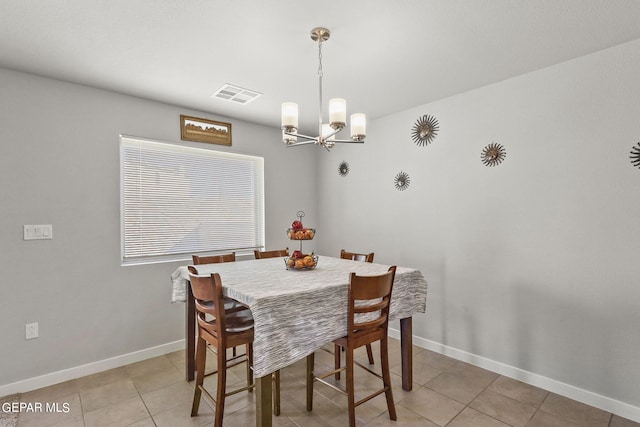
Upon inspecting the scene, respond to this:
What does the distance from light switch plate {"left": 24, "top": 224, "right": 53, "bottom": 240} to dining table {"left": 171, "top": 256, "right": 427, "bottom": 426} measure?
110 centimetres

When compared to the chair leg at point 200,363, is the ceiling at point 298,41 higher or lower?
higher

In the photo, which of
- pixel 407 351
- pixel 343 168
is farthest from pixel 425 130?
pixel 407 351

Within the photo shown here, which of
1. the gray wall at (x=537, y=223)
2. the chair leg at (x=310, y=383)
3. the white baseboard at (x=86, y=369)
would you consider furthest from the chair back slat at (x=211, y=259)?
the gray wall at (x=537, y=223)

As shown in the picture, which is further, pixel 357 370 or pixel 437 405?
pixel 357 370

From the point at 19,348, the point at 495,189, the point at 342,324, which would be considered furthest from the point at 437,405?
the point at 19,348

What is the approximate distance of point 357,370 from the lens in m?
2.69

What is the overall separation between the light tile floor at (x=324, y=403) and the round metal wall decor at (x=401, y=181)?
5.88 feet

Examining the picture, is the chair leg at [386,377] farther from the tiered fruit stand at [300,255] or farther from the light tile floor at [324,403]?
the tiered fruit stand at [300,255]

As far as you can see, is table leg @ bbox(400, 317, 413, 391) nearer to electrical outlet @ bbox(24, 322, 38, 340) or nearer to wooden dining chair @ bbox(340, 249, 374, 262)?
wooden dining chair @ bbox(340, 249, 374, 262)

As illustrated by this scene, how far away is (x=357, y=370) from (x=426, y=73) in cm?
257

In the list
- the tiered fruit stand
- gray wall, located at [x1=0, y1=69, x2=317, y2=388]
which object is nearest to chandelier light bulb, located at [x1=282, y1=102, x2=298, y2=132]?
the tiered fruit stand

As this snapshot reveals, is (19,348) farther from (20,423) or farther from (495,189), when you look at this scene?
(495,189)

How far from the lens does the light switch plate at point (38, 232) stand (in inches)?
95.0

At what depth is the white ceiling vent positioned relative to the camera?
2.78m
